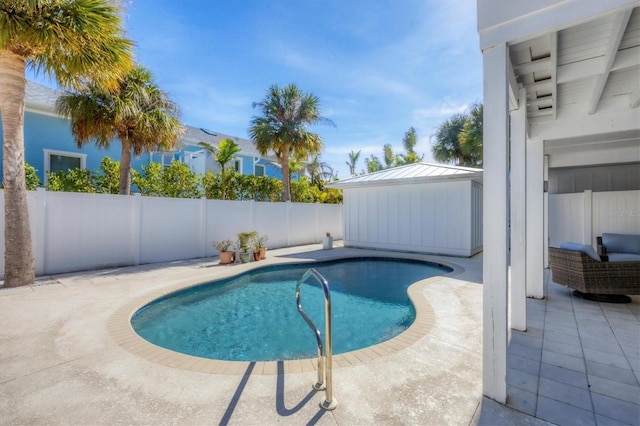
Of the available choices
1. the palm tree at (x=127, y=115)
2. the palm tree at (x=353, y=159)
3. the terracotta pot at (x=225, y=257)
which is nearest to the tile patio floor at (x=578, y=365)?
the terracotta pot at (x=225, y=257)

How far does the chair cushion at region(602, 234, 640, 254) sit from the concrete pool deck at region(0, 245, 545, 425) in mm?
5927

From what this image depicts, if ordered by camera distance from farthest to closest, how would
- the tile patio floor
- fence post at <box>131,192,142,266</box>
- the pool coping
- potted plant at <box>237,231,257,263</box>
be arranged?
potted plant at <box>237,231,257,263</box>
fence post at <box>131,192,142,266</box>
the pool coping
the tile patio floor

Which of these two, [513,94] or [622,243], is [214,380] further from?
[622,243]

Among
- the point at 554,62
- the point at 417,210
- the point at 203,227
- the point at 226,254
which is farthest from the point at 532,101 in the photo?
the point at 203,227

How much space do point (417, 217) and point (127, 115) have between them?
10653mm

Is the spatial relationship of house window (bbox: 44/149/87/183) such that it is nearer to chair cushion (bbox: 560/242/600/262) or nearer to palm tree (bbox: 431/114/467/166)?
chair cushion (bbox: 560/242/600/262)

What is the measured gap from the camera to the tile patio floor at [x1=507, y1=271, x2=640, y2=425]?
2.59 m

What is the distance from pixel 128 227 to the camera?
902 centimetres

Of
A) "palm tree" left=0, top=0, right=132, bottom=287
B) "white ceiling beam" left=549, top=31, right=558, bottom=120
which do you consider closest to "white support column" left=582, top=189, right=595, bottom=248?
"white ceiling beam" left=549, top=31, right=558, bottom=120

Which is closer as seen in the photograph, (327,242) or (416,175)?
(416,175)

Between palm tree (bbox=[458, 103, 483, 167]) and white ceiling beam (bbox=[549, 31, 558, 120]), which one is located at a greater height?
palm tree (bbox=[458, 103, 483, 167])

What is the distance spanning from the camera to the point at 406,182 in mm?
11836

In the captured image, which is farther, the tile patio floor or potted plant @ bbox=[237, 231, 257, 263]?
potted plant @ bbox=[237, 231, 257, 263]

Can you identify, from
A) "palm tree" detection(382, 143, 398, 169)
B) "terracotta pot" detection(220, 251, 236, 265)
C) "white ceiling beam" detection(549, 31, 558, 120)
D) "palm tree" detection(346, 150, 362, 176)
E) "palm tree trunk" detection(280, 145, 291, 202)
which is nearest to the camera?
"white ceiling beam" detection(549, 31, 558, 120)
